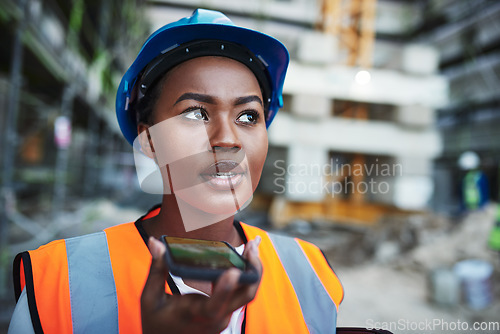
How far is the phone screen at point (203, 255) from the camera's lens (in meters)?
0.59

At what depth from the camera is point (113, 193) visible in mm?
15547

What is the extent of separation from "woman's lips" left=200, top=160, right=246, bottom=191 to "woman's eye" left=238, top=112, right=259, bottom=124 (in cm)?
14

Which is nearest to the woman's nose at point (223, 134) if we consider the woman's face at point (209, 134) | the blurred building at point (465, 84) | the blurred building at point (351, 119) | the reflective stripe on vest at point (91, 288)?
the woman's face at point (209, 134)

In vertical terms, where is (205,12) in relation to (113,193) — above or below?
below

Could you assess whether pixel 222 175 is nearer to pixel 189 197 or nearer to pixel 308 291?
pixel 189 197

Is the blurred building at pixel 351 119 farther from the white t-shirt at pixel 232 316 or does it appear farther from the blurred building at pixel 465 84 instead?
the white t-shirt at pixel 232 316

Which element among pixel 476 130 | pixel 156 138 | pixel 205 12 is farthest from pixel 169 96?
pixel 476 130

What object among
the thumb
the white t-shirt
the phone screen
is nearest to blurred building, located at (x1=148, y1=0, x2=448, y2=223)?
the white t-shirt

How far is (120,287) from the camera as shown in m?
0.89

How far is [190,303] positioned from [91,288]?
43 cm

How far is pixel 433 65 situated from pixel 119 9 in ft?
43.5

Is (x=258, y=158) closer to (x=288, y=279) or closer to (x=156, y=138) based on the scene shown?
(x=156, y=138)

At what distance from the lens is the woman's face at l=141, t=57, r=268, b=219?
2.91ft

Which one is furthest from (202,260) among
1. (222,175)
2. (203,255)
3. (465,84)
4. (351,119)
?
(465,84)
